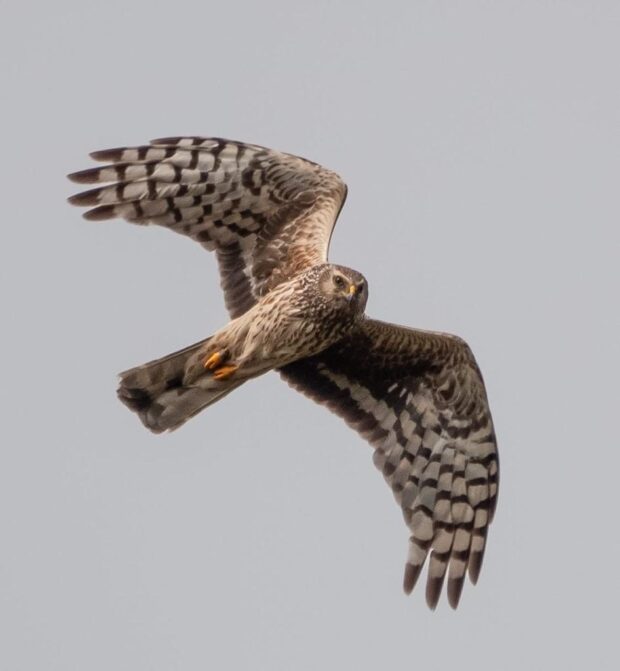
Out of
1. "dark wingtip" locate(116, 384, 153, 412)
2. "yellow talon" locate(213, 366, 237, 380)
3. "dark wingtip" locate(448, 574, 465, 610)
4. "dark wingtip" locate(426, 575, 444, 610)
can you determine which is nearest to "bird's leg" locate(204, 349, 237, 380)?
"yellow talon" locate(213, 366, 237, 380)

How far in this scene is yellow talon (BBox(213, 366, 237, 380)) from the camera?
10805mm

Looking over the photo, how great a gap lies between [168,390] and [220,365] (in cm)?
42

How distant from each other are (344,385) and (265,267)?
111 centimetres

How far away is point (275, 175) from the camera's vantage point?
11281 mm

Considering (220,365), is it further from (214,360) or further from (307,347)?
(307,347)

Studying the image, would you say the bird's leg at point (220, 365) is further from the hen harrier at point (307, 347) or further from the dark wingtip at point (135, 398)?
the dark wingtip at point (135, 398)

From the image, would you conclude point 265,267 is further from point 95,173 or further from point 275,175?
→ point 95,173

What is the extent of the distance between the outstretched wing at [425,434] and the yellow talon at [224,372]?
97cm

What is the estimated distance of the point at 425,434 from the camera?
1188 cm

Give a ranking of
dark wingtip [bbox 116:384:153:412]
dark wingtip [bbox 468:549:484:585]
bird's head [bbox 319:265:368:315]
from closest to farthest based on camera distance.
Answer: bird's head [bbox 319:265:368:315], dark wingtip [bbox 116:384:153:412], dark wingtip [bbox 468:549:484:585]

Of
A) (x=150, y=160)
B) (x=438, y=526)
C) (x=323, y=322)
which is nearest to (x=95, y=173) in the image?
(x=150, y=160)

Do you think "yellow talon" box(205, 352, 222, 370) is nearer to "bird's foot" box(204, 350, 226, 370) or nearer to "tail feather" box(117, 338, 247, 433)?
"bird's foot" box(204, 350, 226, 370)

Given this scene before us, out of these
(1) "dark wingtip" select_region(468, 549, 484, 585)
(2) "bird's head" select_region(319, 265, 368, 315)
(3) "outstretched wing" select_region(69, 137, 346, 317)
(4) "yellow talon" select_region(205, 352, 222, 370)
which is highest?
(3) "outstretched wing" select_region(69, 137, 346, 317)

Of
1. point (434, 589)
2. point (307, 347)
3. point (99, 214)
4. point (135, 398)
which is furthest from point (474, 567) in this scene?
point (99, 214)
